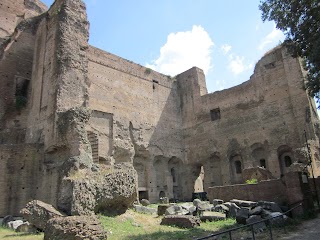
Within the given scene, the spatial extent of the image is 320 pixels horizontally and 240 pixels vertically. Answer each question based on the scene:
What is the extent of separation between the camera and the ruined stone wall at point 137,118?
19.9 m

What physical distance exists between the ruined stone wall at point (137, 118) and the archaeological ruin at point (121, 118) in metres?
0.08

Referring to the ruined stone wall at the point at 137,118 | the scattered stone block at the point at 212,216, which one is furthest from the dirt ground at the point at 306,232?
the ruined stone wall at the point at 137,118

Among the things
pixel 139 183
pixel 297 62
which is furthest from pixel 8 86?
pixel 297 62

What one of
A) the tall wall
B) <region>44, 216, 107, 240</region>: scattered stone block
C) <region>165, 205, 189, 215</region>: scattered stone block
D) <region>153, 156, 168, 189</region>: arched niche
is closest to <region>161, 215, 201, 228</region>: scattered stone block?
<region>165, 205, 189, 215</region>: scattered stone block

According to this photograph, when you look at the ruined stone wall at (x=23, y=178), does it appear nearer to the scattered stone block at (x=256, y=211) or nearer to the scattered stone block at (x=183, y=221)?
the scattered stone block at (x=183, y=221)

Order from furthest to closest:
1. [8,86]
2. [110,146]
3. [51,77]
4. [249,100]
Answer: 1. [249,100]
2. [110,146]
3. [8,86]
4. [51,77]

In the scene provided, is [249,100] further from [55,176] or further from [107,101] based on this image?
[55,176]

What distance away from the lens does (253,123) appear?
72.1 ft

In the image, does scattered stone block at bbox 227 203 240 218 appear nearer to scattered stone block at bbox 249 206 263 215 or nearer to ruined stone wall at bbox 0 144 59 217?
scattered stone block at bbox 249 206 263 215

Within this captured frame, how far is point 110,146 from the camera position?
64.5 feet

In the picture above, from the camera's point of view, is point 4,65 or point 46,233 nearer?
point 46,233

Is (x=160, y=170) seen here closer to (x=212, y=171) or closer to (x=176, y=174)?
(x=176, y=174)

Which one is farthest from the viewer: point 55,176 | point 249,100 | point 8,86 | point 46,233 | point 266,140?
point 249,100

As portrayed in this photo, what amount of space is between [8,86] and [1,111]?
1.62 m
